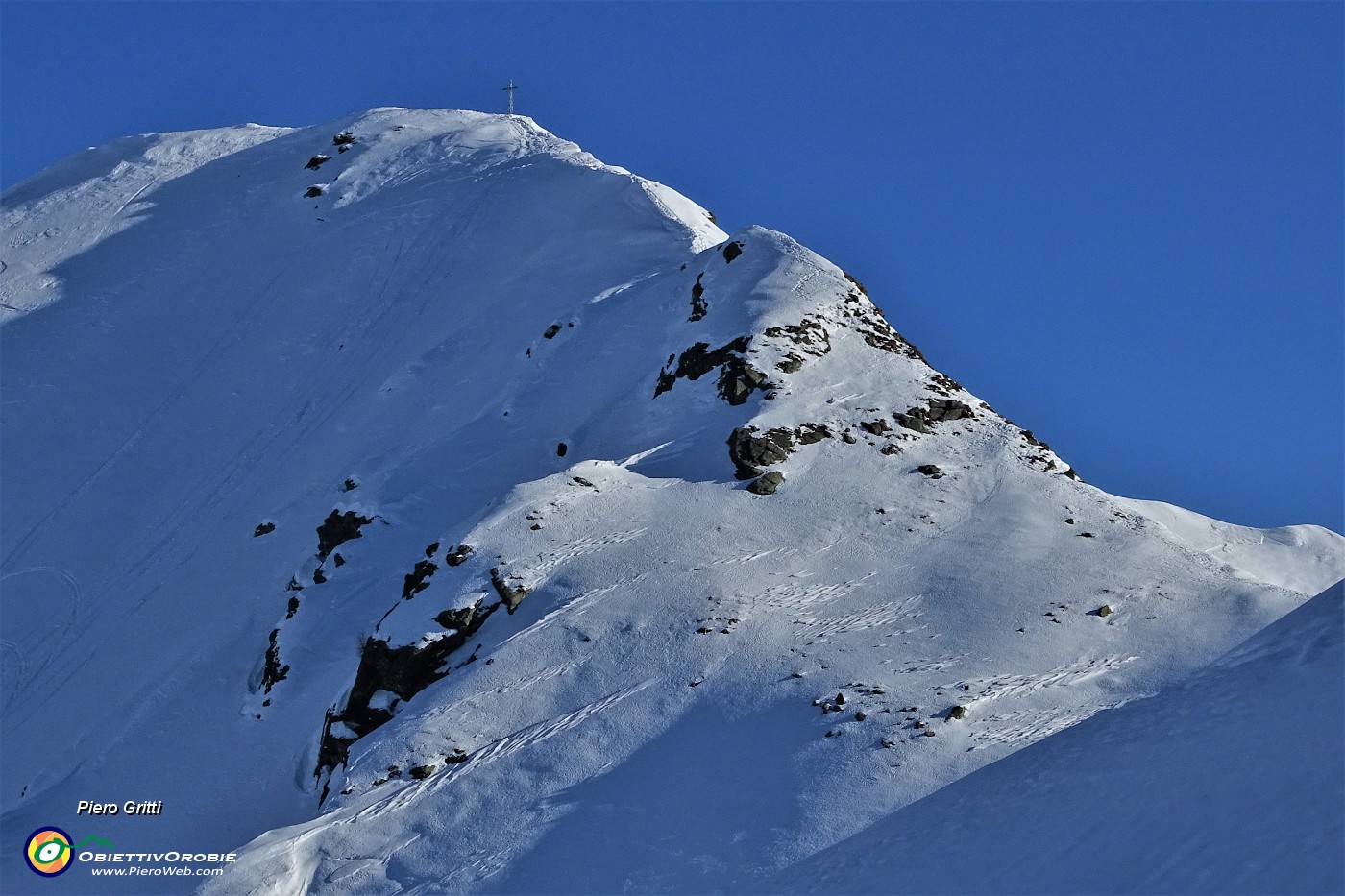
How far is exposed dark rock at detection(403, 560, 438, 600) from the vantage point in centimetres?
3042

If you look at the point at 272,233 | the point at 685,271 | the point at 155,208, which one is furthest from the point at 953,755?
the point at 155,208

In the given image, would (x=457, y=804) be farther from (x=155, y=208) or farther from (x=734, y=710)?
(x=155, y=208)

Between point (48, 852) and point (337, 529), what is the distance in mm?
9283

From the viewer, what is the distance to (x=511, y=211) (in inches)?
1970

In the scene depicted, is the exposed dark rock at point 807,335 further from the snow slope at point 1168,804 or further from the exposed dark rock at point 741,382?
the snow slope at point 1168,804

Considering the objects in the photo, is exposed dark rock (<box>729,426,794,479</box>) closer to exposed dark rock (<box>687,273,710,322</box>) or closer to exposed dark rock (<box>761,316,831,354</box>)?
exposed dark rock (<box>761,316,831,354</box>)

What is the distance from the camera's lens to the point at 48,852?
99.1ft

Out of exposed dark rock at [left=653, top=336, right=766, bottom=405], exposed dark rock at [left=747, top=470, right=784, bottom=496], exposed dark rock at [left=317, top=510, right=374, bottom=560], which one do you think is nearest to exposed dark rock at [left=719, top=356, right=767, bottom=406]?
exposed dark rock at [left=653, top=336, right=766, bottom=405]

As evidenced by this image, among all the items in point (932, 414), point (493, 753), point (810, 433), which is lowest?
point (493, 753)

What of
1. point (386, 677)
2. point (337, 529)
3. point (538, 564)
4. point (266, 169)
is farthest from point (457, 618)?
→ point (266, 169)

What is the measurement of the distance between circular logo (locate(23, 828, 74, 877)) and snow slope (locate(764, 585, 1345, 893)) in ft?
52.2

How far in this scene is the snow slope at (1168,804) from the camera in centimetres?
1530

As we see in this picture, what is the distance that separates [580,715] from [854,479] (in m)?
9.19

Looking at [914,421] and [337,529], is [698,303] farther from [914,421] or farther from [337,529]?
[337,529]
